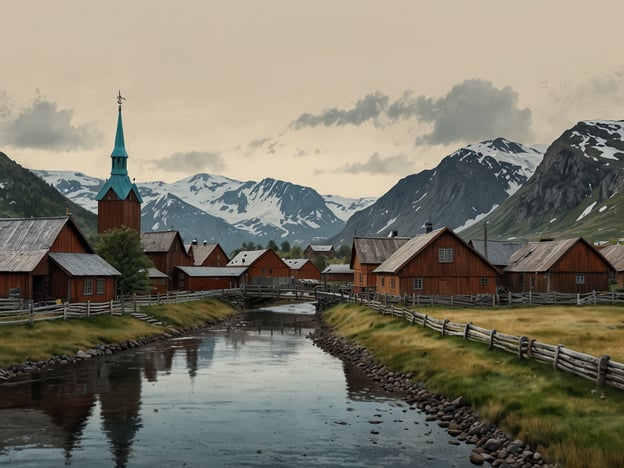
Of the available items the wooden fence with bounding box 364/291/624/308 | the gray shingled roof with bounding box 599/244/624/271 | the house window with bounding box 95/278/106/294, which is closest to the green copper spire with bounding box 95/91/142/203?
the house window with bounding box 95/278/106/294

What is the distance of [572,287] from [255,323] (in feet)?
120

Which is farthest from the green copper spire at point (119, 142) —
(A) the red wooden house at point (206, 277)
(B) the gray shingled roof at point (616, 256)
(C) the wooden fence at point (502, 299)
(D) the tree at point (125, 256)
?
(B) the gray shingled roof at point (616, 256)

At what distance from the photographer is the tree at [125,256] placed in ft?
229


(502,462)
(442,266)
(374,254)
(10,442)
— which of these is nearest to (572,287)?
(442,266)

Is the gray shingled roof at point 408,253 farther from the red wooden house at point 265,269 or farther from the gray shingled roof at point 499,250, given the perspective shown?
the red wooden house at point 265,269

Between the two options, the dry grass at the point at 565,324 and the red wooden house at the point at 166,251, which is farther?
the red wooden house at the point at 166,251

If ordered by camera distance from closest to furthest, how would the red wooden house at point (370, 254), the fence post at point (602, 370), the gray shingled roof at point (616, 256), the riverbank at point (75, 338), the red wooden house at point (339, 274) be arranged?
the fence post at point (602, 370)
the riverbank at point (75, 338)
the red wooden house at point (370, 254)
the gray shingled roof at point (616, 256)
the red wooden house at point (339, 274)

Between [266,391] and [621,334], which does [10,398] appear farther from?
[621,334]

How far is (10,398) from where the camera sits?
29.8m

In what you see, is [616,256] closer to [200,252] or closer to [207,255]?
[207,255]

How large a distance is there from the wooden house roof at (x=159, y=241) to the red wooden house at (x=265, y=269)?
1723cm

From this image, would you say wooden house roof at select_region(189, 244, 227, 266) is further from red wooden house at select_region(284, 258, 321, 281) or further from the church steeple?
red wooden house at select_region(284, 258, 321, 281)

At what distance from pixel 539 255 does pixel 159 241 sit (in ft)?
188

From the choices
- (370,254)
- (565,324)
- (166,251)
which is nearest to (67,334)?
(565,324)
